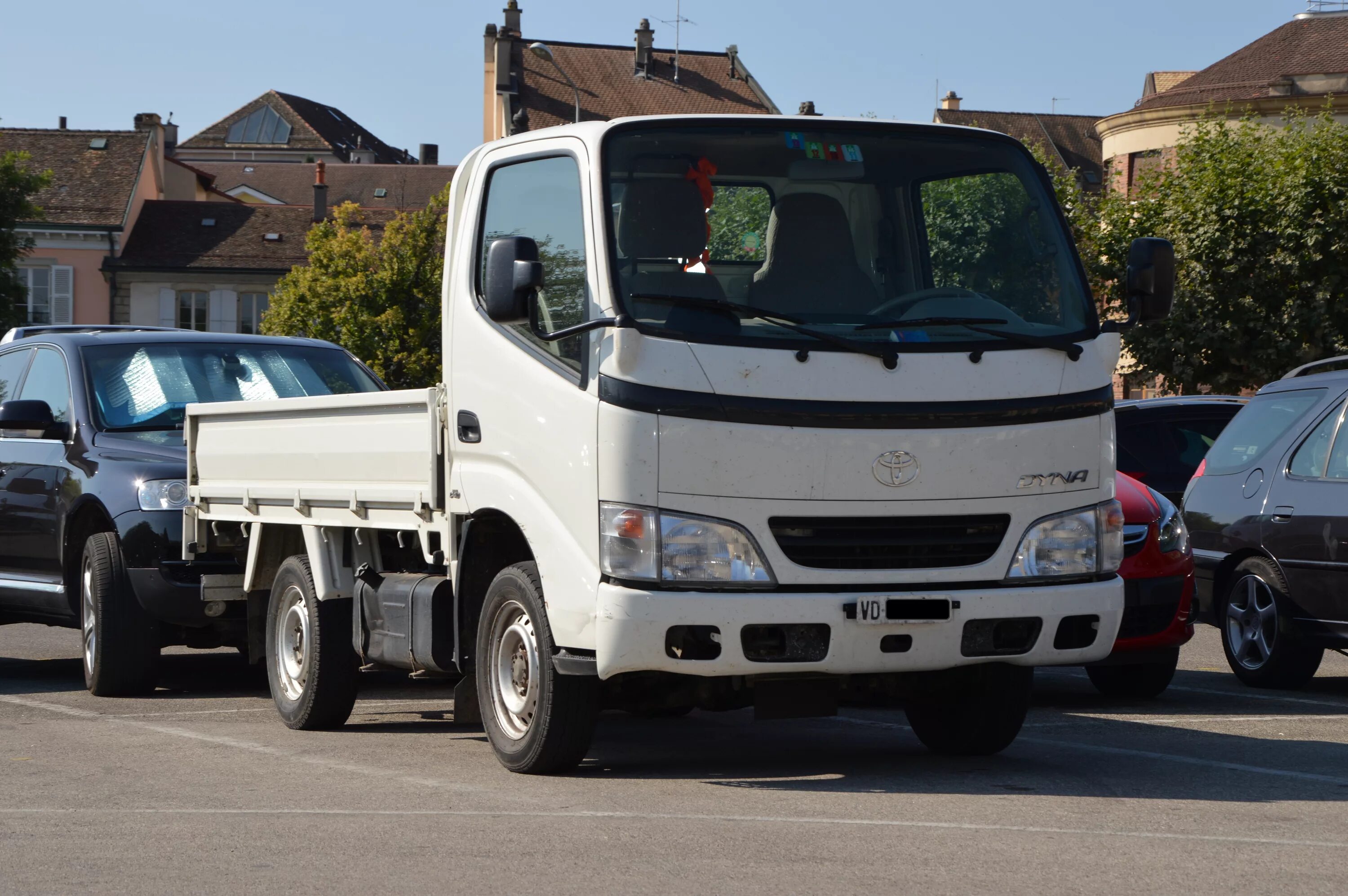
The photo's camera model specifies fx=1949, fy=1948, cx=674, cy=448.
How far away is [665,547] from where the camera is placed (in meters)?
6.58

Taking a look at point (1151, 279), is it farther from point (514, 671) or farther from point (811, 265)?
point (514, 671)

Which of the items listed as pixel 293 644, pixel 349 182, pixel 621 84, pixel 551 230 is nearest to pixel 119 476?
pixel 293 644

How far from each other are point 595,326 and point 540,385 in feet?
1.50

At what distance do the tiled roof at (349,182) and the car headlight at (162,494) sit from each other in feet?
296

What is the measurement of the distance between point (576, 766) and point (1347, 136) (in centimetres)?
3705

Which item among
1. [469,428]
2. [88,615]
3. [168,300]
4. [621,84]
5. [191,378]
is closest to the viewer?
[469,428]

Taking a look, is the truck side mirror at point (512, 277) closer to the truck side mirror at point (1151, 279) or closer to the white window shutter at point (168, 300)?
the truck side mirror at point (1151, 279)

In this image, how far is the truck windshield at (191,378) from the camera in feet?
36.4

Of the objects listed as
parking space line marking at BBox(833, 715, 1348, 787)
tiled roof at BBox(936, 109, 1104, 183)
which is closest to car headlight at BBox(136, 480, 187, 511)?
parking space line marking at BBox(833, 715, 1348, 787)

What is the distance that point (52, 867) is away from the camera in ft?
18.6

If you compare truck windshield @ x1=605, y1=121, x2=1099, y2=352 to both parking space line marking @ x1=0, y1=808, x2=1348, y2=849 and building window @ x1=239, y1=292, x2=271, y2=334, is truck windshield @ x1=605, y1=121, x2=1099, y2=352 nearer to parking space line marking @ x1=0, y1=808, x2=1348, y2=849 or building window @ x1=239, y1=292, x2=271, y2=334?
parking space line marking @ x1=0, y1=808, x2=1348, y2=849

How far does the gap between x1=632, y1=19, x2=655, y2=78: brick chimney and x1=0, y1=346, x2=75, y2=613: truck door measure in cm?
8422

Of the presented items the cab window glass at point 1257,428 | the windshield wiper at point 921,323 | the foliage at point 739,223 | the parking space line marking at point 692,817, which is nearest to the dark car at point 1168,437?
the cab window glass at point 1257,428

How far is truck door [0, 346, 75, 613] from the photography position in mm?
10906
